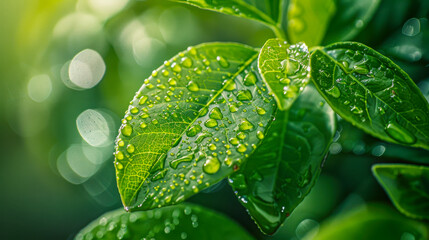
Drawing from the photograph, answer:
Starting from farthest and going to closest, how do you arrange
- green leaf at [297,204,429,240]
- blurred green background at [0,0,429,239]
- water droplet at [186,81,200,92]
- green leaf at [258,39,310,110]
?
blurred green background at [0,0,429,239] → green leaf at [297,204,429,240] → water droplet at [186,81,200,92] → green leaf at [258,39,310,110]

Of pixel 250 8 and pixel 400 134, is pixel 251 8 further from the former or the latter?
pixel 400 134

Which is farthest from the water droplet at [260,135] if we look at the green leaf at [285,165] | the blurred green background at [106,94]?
the blurred green background at [106,94]

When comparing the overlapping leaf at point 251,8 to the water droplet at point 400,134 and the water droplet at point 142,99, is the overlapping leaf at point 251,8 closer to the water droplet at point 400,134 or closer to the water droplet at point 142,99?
the water droplet at point 142,99

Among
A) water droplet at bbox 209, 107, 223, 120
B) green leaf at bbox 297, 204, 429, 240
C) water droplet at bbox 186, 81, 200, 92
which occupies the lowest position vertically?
green leaf at bbox 297, 204, 429, 240

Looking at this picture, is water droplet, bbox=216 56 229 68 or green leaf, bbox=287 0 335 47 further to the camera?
green leaf, bbox=287 0 335 47

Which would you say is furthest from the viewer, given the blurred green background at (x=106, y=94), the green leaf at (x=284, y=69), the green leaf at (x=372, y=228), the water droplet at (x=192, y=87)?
the blurred green background at (x=106, y=94)

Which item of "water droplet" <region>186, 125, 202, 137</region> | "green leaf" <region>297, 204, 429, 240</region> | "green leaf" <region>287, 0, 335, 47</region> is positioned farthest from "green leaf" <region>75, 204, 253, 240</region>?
"green leaf" <region>287, 0, 335, 47</region>

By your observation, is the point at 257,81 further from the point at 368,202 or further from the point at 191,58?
the point at 368,202

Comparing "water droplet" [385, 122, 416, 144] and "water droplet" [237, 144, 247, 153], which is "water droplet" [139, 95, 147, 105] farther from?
"water droplet" [385, 122, 416, 144]
